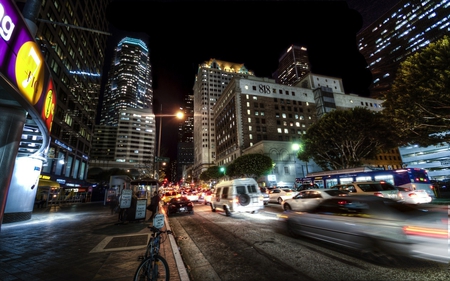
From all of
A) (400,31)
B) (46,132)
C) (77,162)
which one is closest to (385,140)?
(46,132)

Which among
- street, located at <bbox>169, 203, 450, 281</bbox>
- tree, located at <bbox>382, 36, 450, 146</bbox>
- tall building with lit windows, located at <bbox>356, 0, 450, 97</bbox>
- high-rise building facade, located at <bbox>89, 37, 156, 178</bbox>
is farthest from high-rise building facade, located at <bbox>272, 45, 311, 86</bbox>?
street, located at <bbox>169, 203, 450, 281</bbox>

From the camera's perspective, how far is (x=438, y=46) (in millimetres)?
14875

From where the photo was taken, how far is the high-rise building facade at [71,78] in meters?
35.0

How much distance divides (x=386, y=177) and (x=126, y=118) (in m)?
130

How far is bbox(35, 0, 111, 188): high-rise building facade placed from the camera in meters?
35.0

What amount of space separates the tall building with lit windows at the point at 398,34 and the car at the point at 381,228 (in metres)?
133

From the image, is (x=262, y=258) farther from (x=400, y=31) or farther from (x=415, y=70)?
(x=400, y=31)

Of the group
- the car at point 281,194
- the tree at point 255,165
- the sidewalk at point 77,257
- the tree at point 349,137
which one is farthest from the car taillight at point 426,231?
the tree at point 255,165

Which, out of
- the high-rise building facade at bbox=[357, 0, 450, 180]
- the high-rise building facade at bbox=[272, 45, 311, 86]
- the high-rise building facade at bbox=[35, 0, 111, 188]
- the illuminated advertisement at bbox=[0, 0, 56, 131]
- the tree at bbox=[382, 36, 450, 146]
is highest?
Result: the high-rise building facade at bbox=[272, 45, 311, 86]

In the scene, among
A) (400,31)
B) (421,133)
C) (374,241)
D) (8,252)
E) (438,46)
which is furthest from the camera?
(400,31)

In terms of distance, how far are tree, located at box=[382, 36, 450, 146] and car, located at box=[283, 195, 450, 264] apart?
16.3 m

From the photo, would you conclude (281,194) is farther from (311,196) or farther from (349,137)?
(349,137)

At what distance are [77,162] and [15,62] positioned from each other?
5383 cm

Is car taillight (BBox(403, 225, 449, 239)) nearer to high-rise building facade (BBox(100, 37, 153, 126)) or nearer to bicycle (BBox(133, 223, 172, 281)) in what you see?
bicycle (BBox(133, 223, 172, 281))
